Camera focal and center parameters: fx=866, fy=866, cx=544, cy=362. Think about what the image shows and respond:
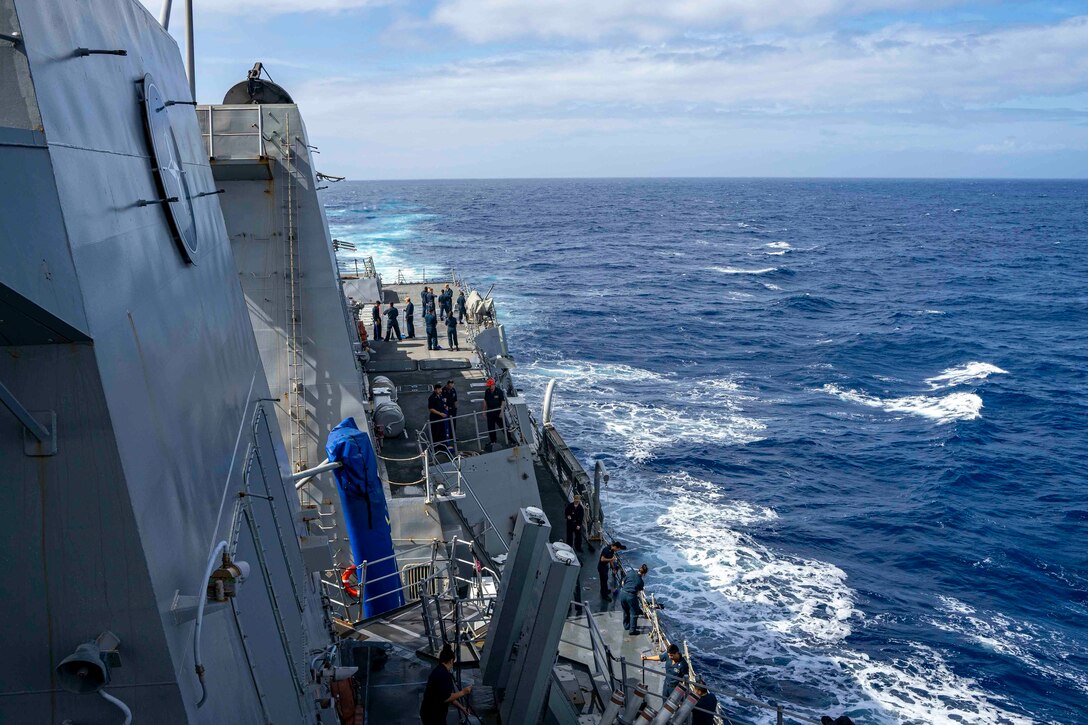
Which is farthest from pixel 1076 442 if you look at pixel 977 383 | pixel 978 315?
pixel 978 315

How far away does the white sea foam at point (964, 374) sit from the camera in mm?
42125

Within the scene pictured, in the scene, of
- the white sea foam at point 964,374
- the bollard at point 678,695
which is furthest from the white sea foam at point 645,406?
the bollard at point 678,695

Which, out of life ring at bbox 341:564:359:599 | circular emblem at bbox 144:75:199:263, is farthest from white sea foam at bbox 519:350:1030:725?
circular emblem at bbox 144:75:199:263

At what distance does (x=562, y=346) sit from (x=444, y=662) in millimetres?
40404

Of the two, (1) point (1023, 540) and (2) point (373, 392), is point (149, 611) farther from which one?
(1) point (1023, 540)

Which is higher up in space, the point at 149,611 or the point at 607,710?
the point at 149,611

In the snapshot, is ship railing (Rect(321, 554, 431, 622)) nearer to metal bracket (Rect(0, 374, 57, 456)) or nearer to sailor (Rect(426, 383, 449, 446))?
sailor (Rect(426, 383, 449, 446))

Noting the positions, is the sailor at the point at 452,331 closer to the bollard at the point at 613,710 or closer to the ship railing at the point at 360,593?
the ship railing at the point at 360,593

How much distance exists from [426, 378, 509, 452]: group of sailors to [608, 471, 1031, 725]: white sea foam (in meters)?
7.03

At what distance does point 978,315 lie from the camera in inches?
2354

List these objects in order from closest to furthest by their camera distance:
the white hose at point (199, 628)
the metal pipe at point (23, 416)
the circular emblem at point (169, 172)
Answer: the metal pipe at point (23, 416)
the white hose at point (199, 628)
the circular emblem at point (169, 172)

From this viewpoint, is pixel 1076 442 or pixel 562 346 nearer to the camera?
pixel 1076 442

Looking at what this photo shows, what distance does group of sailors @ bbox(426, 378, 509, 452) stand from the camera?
55.7 ft

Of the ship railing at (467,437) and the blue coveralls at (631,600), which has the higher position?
the ship railing at (467,437)
